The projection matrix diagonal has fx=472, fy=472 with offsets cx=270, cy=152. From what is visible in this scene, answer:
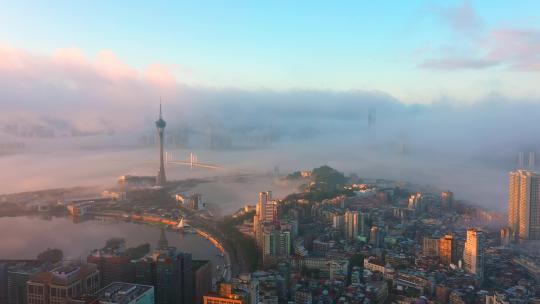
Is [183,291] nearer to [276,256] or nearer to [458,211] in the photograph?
[276,256]

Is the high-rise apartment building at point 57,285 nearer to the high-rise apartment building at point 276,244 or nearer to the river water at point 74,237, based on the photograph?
the river water at point 74,237

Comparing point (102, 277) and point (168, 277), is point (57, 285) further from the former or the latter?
point (168, 277)

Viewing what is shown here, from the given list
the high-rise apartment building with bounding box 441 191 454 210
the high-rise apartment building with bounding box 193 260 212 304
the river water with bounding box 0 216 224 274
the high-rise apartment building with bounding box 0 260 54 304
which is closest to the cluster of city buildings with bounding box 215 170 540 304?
the high-rise apartment building with bounding box 441 191 454 210

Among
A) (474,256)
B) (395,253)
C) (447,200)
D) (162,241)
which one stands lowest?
(395,253)

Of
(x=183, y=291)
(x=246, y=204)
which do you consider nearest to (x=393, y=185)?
(x=246, y=204)

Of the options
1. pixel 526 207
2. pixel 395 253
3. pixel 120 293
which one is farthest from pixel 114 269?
pixel 526 207

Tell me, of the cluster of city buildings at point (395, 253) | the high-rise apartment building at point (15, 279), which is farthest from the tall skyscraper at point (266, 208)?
the high-rise apartment building at point (15, 279)
